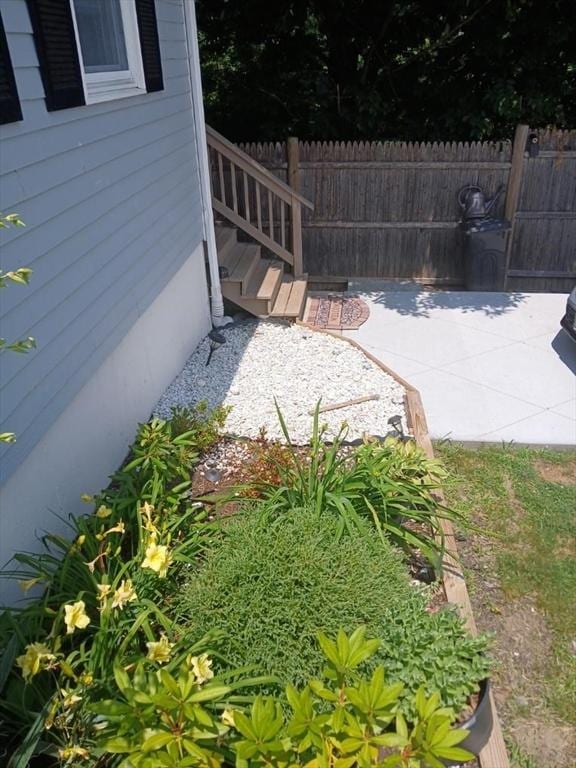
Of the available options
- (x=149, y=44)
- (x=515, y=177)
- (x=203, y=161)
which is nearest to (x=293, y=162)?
(x=203, y=161)

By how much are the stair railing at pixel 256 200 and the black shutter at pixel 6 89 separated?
163 inches

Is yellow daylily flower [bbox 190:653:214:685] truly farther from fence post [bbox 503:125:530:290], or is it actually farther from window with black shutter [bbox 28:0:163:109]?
fence post [bbox 503:125:530:290]

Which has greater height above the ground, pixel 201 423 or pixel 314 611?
pixel 314 611

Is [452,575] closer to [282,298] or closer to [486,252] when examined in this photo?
[282,298]

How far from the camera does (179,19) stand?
15.9 ft

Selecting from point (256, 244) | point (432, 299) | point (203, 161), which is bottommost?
point (432, 299)

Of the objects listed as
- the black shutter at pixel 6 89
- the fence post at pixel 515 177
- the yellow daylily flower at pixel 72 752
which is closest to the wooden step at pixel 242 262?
the fence post at pixel 515 177

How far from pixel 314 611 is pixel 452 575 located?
97 centimetres

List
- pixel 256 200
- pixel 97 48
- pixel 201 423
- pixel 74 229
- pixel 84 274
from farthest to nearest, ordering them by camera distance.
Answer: pixel 256 200 → pixel 201 423 → pixel 97 48 → pixel 84 274 → pixel 74 229

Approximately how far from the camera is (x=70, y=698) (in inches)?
74.4

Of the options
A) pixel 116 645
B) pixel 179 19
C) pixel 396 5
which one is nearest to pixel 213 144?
pixel 179 19

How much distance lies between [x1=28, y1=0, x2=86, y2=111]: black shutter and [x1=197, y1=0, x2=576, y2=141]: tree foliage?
5.79 m

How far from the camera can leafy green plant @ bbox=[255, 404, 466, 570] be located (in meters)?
2.83

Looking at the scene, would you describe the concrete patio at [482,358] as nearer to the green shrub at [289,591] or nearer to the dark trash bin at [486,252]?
the dark trash bin at [486,252]
